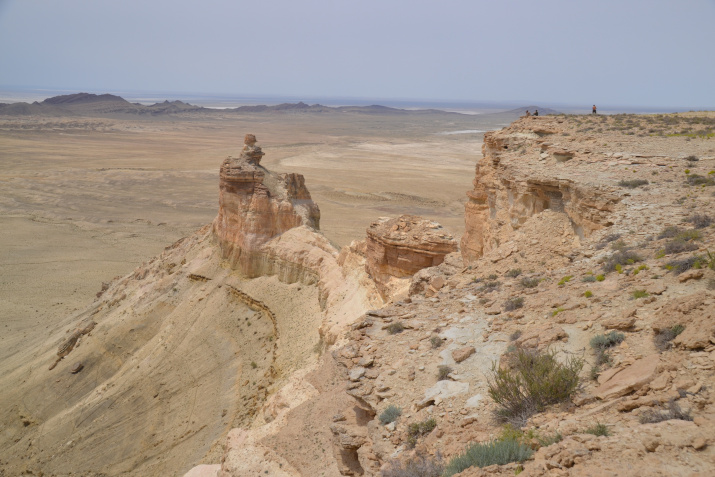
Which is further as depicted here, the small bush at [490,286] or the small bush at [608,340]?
the small bush at [490,286]

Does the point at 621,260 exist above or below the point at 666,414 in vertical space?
above

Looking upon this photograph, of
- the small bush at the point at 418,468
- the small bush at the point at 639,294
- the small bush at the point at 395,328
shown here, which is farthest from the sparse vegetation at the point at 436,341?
the small bush at the point at 639,294

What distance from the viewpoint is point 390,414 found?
7.22 metres

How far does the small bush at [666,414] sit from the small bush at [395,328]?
4.62 meters

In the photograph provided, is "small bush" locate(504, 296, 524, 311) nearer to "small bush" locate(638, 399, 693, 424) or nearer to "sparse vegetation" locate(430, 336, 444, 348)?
"sparse vegetation" locate(430, 336, 444, 348)

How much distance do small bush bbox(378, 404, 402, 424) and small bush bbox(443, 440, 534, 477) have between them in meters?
1.61

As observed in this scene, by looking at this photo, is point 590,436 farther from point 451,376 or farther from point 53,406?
point 53,406

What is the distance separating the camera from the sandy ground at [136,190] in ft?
131

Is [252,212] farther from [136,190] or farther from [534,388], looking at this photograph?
[136,190]

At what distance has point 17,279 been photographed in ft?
124

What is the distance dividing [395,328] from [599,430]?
454 cm

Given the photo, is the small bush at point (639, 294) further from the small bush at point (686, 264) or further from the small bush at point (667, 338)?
the small bush at point (667, 338)

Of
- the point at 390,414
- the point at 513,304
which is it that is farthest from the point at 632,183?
the point at 390,414

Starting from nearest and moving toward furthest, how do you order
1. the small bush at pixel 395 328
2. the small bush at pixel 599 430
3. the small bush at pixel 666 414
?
1. the small bush at pixel 666 414
2. the small bush at pixel 599 430
3. the small bush at pixel 395 328
